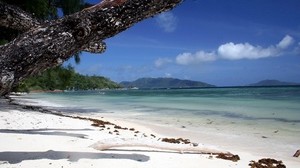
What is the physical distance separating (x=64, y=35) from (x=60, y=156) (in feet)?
8.92

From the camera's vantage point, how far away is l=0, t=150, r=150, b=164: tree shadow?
4.94 m

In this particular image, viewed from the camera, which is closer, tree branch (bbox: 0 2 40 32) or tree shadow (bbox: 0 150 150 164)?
tree branch (bbox: 0 2 40 32)

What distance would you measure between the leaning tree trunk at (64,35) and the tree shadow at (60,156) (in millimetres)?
2321

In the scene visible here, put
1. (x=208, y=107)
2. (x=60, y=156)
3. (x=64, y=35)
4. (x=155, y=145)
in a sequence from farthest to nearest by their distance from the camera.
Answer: (x=208, y=107) → (x=155, y=145) → (x=60, y=156) → (x=64, y=35)

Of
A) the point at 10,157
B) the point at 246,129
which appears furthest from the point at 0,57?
the point at 246,129

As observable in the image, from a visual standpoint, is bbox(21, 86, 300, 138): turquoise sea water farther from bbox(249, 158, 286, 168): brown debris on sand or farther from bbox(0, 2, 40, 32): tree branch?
bbox(0, 2, 40, 32): tree branch

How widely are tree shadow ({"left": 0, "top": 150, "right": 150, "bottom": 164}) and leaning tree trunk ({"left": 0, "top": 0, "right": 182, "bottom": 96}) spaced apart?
232 cm

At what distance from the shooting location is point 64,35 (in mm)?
3098

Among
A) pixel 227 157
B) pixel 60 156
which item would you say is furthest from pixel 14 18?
pixel 227 157

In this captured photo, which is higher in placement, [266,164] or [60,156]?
[60,156]

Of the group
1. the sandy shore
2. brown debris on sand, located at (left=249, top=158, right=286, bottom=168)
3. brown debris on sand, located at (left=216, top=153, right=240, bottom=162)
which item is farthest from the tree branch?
brown debris on sand, located at (left=249, top=158, right=286, bottom=168)

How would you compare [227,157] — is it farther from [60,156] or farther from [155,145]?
[60,156]

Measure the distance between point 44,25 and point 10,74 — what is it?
0.61 meters

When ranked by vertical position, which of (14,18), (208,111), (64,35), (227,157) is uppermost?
(14,18)
